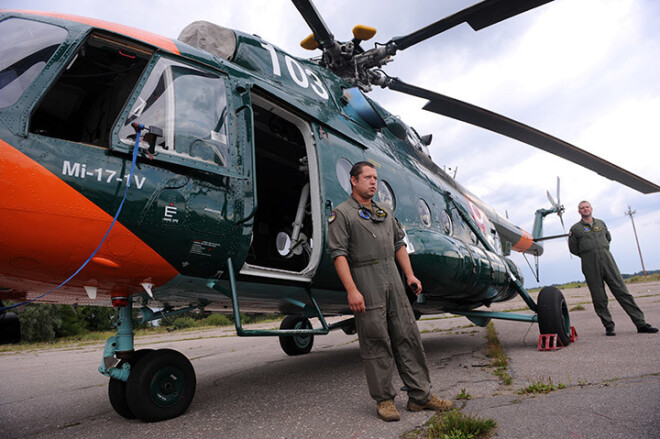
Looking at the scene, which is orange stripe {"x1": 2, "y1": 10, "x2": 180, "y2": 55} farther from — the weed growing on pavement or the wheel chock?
the wheel chock

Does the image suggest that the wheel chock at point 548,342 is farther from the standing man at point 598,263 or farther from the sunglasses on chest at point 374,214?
the sunglasses on chest at point 374,214

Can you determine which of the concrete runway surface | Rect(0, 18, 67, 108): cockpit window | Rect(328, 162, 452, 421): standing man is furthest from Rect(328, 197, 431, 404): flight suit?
Rect(0, 18, 67, 108): cockpit window

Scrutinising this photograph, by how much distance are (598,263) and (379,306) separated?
4920 mm

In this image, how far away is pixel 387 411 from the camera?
8.49 ft

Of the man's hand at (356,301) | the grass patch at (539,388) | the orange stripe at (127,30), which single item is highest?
the orange stripe at (127,30)

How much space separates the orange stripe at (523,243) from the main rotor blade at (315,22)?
8.04 meters

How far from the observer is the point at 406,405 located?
9.66ft

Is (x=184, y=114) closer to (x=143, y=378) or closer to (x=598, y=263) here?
(x=143, y=378)

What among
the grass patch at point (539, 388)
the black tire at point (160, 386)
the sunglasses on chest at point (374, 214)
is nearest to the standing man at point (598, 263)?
the grass patch at point (539, 388)

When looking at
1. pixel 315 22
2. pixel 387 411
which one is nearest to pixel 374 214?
pixel 387 411

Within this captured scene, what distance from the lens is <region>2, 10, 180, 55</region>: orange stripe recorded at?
2723 millimetres

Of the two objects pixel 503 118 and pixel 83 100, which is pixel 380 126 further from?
pixel 83 100

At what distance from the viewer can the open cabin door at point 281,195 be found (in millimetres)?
4432

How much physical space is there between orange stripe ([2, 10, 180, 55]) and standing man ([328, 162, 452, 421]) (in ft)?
5.32
